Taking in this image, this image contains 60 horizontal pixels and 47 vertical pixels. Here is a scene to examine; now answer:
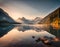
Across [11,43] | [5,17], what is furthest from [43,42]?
[5,17]

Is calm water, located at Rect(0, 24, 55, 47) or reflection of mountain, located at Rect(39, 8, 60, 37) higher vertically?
reflection of mountain, located at Rect(39, 8, 60, 37)

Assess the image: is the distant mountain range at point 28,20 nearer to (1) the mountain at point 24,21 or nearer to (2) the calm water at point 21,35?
(1) the mountain at point 24,21

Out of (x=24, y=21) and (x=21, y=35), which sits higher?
(x=24, y=21)

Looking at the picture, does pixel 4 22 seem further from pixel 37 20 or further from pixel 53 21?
pixel 53 21

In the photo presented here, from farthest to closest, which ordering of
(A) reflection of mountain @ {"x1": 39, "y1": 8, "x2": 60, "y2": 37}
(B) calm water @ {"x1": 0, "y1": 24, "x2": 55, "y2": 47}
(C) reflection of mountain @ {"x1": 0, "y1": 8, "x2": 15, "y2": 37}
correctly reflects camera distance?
(C) reflection of mountain @ {"x1": 0, "y1": 8, "x2": 15, "y2": 37} < (A) reflection of mountain @ {"x1": 39, "y1": 8, "x2": 60, "y2": 37} < (B) calm water @ {"x1": 0, "y1": 24, "x2": 55, "y2": 47}

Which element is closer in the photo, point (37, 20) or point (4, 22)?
point (37, 20)

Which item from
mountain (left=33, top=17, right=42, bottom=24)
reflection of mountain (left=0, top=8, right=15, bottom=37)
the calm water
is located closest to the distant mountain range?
mountain (left=33, top=17, right=42, bottom=24)

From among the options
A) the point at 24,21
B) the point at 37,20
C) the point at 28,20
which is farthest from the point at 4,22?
the point at 37,20

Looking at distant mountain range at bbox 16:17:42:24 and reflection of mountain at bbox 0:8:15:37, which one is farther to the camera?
reflection of mountain at bbox 0:8:15:37

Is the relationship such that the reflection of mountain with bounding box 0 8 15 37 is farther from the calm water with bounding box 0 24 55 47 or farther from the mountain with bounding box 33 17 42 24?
the mountain with bounding box 33 17 42 24

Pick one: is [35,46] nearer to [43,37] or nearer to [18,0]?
[43,37]

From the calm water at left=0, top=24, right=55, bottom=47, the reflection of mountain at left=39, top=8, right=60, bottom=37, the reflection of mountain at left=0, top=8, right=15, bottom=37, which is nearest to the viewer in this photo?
the calm water at left=0, top=24, right=55, bottom=47

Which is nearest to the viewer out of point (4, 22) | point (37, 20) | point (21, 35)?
point (21, 35)
